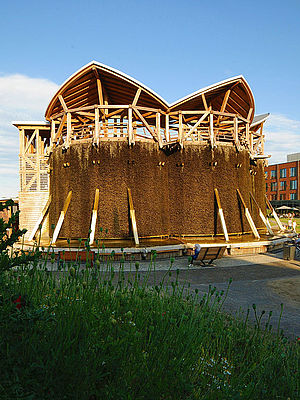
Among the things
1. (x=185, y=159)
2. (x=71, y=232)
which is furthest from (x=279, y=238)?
(x=71, y=232)

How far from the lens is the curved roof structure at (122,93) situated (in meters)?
21.1

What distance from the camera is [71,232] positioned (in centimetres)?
1984

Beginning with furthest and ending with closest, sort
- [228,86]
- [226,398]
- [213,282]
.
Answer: [228,86]
[213,282]
[226,398]

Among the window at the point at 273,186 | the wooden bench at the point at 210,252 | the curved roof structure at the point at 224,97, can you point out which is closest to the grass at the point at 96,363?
the wooden bench at the point at 210,252

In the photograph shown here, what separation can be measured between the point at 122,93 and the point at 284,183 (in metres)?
74.7

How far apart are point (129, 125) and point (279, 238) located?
11658mm

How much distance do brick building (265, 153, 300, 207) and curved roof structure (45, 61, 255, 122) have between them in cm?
6124

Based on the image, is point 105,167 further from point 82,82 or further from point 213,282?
point 213,282

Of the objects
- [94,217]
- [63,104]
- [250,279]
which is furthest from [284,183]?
[250,279]

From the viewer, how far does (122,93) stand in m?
23.8

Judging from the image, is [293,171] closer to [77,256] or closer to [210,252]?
[210,252]

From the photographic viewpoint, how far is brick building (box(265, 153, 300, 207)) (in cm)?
8332

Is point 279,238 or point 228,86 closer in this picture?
point 279,238

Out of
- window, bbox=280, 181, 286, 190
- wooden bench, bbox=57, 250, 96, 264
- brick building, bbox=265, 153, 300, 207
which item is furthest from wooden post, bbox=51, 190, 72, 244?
window, bbox=280, 181, 286, 190
